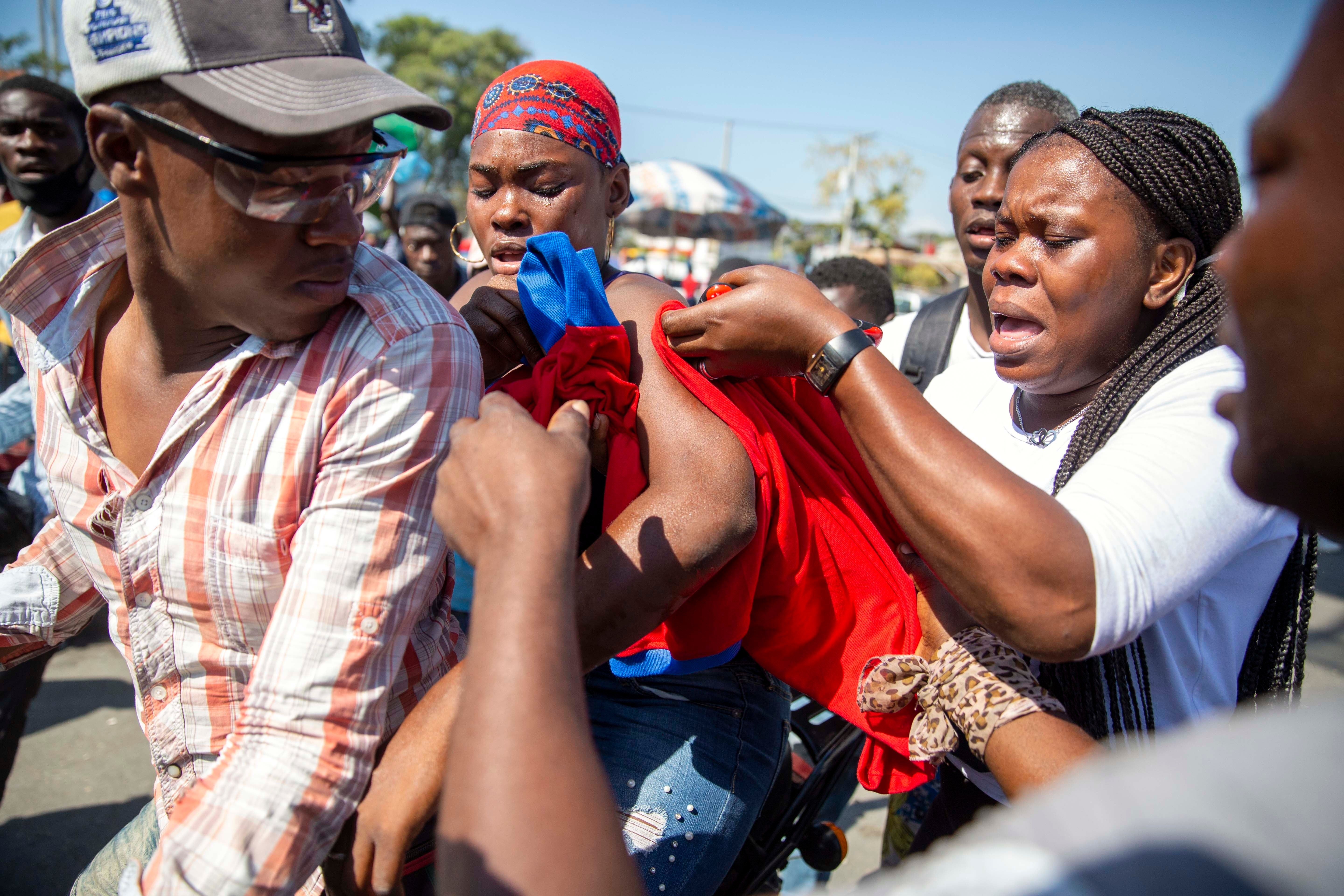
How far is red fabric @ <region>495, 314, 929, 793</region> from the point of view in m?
1.55

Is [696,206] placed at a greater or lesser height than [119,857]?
lesser

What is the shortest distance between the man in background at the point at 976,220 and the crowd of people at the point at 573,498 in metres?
1.25

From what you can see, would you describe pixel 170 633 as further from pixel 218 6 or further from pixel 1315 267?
pixel 1315 267

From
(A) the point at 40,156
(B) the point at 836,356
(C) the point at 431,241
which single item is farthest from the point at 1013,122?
(A) the point at 40,156

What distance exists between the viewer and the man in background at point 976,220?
10.4 ft

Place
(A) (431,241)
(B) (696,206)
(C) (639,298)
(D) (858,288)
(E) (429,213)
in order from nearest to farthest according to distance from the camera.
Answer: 1. (C) (639,298)
2. (D) (858,288)
3. (A) (431,241)
4. (E) (429,213)
5. (B) (696,206)

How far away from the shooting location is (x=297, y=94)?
4.12 ft

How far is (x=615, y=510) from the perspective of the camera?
60.7 inches

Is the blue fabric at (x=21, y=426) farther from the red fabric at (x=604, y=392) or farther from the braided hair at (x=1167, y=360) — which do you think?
the braided hair at (x=1167, y=360)

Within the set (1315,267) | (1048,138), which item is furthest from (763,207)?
(1315,267)

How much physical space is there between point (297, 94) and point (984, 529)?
131 cm

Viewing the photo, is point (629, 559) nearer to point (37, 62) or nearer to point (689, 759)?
point (689, 759)

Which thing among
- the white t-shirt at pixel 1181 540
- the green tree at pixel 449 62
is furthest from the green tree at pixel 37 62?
the white t-shirt at pixel 1181 540

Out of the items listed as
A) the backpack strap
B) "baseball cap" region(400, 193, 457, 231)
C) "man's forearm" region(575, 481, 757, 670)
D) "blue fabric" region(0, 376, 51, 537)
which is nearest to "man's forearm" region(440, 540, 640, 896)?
"man's forearm" region(575, 481, 757, 670)
